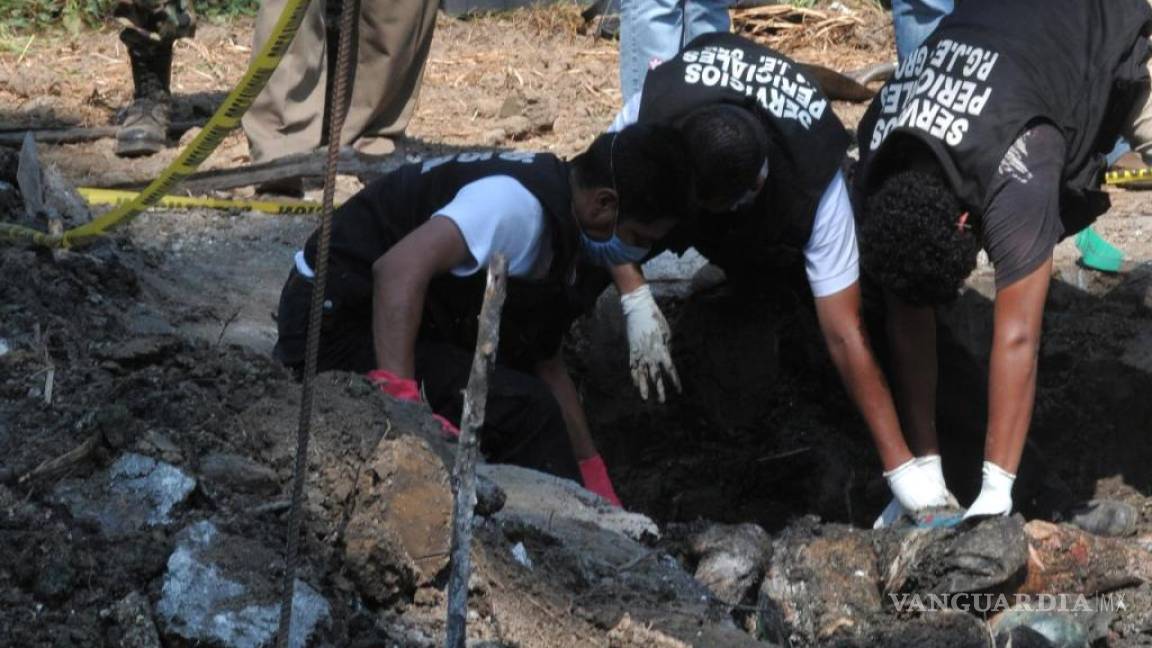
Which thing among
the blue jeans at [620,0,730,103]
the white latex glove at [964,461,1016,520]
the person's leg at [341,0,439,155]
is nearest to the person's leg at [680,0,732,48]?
the blue jeans at [620,0,730,103]

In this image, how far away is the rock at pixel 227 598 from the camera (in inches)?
109

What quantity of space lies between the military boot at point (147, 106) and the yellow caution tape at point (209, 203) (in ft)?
2.44

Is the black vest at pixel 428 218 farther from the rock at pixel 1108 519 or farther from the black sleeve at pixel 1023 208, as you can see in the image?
the rock at pixel 1108 519

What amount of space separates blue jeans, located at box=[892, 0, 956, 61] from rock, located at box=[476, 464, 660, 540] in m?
2.18

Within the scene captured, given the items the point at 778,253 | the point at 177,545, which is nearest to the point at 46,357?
the point at 177,545

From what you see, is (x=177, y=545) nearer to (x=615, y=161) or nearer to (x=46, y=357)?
(x=46, y=357)

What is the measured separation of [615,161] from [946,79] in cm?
100

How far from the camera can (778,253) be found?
487 centimetres

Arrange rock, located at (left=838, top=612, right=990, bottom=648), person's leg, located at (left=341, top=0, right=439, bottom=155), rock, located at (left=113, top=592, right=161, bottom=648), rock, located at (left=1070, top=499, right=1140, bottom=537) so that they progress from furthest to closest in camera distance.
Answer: person's leg, located at (left=341, top=0, right=439, bottom=155), rock, located at (left=1070, top=499, right=1140, bottom=537), rock, located at (left=838, top=612, right=990, bottom=648), rock, located at (left=113, top=592, right=161, bottom=648)

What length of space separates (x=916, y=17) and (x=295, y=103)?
2.31m

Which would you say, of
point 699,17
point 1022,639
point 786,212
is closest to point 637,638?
point 1022,639

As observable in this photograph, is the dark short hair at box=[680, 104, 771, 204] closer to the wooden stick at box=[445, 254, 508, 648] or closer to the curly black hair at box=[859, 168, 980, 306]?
the curly black hair at box=[859, 168, 980, 306]

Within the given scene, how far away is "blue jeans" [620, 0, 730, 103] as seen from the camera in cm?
535

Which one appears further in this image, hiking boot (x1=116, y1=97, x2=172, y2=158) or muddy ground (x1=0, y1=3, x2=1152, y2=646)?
hiking boot (x1=116, y1=97, x2=172, y2=158)
